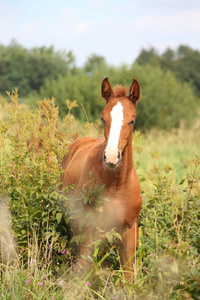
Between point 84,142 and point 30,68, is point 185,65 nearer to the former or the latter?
point 30,68

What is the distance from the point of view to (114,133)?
3086 mm

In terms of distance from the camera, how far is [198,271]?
264cm

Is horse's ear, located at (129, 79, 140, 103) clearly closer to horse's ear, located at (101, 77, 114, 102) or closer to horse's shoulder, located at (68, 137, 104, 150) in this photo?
horse's ear, located at (101, 77, 114, 102)

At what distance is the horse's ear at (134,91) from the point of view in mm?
3461

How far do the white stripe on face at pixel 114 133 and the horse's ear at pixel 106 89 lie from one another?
35cm

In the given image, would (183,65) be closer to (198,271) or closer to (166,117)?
(166,117)

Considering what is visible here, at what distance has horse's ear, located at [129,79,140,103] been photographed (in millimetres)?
3461

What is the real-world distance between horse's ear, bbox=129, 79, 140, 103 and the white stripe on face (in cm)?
27

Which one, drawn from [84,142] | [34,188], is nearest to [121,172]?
[34,188]

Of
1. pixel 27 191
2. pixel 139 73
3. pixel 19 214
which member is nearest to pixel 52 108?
pixel 27 191

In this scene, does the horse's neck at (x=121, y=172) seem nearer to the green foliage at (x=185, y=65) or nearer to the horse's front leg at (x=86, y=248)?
the horse's front leg at (x=86, y=248)

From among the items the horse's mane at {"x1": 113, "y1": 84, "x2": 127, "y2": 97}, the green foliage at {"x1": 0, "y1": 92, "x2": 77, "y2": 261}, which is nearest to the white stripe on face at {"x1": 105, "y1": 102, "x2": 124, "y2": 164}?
the horse's mane at {"x1": 113, "y1": 84, "x2": 127, "y2": 97}

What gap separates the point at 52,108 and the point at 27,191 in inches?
35.6

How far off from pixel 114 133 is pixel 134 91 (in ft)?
2.00
